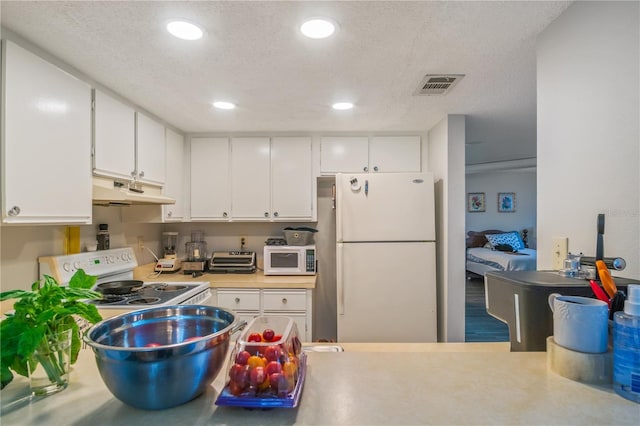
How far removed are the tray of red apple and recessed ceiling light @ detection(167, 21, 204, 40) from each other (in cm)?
127

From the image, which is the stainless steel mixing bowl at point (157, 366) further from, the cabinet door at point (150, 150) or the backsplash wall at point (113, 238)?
the cabinet door at point (150, 150)

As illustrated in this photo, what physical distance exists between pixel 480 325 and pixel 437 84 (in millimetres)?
3335

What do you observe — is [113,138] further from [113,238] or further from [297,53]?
[297,53]

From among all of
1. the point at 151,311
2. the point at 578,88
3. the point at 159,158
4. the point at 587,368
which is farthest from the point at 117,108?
the point at 587,368

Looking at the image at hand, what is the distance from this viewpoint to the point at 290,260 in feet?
9.21

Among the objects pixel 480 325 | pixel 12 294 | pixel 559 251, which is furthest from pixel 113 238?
pixel 480 325

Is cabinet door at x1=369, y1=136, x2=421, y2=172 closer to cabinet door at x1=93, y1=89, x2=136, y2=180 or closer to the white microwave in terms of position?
the white microwave

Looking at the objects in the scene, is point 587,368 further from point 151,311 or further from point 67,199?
point 67,199

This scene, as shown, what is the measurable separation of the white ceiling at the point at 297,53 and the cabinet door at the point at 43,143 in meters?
0.16

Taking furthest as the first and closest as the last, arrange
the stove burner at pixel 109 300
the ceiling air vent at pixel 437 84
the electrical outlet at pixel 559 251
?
the stove burner at pixel 109 300 → the ceiling air vent at pixel 437 84 → the electrical outlet at pixel 559 251

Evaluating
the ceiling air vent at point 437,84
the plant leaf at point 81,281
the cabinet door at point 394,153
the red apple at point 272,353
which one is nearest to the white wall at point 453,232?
the cabinet door at point 394,153

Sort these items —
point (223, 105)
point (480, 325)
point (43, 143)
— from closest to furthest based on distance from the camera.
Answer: point (43, 143) < point (223, 105) < point (480, 325)

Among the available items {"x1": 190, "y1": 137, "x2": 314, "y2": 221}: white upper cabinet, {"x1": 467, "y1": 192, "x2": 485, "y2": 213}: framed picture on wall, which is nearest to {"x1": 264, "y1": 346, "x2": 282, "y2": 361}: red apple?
{"x1": 190, "y1": 137, "x2": 314, "y2": 221}: white upper cabinet

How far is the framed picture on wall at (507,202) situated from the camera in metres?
6.88
